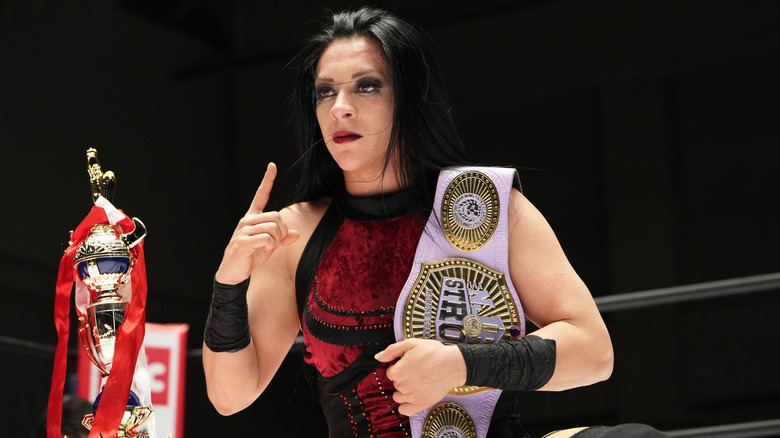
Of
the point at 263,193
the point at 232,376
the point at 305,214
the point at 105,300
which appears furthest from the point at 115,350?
the point at 305,214

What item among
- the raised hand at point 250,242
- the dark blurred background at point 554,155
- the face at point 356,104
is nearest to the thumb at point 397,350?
the raised hand at point 250,242

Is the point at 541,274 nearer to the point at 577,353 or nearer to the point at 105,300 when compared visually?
the point at 577,353

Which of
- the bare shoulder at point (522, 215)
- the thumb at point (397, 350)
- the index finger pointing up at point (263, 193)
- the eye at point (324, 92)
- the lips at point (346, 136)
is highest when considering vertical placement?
the eye at point (324, 92)

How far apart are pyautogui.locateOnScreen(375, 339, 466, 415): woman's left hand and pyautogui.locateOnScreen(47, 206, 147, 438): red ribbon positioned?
407 millimetres

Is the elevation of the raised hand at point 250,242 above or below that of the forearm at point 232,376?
above

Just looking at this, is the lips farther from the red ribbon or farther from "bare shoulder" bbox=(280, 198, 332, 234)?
the red ribbon

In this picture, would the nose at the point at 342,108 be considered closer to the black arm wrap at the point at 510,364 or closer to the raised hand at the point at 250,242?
the raised hand at the point at 250,242

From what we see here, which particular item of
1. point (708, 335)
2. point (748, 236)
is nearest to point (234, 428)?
point (708, 335)

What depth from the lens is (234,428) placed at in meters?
3.68

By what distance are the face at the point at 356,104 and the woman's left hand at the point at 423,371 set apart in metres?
0.39

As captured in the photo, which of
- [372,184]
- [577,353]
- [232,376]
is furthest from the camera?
[372,184]

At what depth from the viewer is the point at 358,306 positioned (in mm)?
1453

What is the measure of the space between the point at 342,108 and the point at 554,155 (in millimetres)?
2279

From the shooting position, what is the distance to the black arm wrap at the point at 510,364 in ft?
4.02
